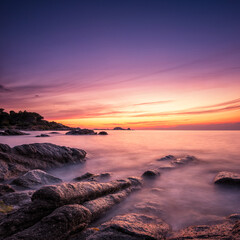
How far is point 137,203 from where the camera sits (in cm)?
445

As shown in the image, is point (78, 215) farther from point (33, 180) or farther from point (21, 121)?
point (21, 121)

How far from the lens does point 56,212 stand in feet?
8.95

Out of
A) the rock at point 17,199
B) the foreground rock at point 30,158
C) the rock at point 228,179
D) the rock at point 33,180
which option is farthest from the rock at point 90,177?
the rock at point 228,179

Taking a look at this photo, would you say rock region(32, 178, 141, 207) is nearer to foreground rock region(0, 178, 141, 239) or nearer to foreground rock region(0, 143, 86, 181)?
foreground rock region(0, 178, 141, 239)

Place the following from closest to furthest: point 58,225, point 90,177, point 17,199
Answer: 1. point 58,225
2. point 17,199
3. point 90,177

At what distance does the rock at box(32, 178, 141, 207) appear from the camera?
3.12 meters

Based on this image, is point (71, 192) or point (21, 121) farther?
point (21, 121)

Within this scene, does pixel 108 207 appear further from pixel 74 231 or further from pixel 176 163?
pixel 176 163

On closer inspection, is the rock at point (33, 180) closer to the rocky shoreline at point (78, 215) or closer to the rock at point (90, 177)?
the rocky shoreline at point (78, 215)

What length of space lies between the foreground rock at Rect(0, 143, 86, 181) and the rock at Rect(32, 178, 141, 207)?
3.76 meters

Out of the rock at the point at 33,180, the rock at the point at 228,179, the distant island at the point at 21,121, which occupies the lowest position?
the rock at the point at 228,179

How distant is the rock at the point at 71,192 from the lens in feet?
10.2

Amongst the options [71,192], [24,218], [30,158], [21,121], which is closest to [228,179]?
[71,192]

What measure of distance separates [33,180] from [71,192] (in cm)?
271
